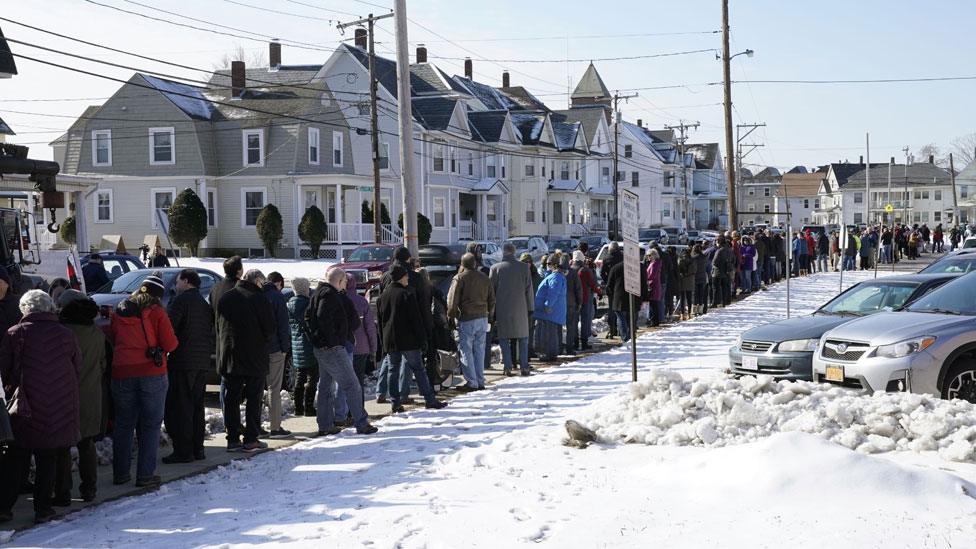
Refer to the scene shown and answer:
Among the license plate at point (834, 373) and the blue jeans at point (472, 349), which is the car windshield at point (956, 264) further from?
the blue jeans at point (472, 349)

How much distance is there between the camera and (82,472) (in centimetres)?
879

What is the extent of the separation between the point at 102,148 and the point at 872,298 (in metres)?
41.2

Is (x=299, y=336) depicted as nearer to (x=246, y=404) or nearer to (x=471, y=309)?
(x=246, y=404)

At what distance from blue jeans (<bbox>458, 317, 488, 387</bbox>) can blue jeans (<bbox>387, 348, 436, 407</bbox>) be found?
58.6 inches

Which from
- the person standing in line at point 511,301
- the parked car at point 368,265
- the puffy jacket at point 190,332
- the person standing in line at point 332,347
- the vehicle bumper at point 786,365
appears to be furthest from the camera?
the parked car at point 368,265

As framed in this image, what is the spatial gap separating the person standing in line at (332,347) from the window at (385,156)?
41.1m

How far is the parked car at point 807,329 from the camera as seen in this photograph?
12805 millimetres

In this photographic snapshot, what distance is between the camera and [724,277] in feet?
89.0

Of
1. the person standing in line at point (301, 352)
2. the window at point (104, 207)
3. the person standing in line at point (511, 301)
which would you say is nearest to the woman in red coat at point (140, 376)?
the person standing in line at point (301, 352)

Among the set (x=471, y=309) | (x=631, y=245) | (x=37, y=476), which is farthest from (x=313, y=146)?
(x=37, y=476)

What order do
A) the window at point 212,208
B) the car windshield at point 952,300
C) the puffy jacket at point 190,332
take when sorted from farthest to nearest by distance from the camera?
the window at point 212,208 < the car windshield at point 952,300 < the puffy jacket at point 190,332

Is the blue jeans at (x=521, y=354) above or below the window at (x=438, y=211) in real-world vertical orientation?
below

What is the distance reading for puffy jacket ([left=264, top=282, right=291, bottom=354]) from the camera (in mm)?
11195

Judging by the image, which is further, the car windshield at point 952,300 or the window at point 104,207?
the window at point 104,207
